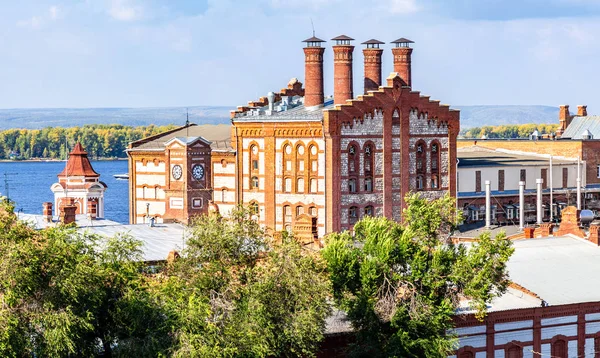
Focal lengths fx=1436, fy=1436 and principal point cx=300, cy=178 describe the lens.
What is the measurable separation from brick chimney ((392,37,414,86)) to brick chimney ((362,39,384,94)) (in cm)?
105

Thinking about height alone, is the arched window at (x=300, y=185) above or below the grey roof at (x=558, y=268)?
above

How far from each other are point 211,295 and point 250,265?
2.79 m

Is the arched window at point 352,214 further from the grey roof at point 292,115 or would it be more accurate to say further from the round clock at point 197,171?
the round clock at point 197,171

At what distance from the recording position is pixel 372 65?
294 feet

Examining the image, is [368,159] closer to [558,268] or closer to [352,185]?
[352,185]

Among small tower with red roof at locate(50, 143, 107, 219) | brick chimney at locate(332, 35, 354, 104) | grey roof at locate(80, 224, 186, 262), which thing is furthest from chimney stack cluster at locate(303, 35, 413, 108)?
grey roof at locate(80, 224, 186, 262)

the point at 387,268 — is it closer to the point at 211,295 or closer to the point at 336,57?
the point at 211,295

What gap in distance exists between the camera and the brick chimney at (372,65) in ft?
292

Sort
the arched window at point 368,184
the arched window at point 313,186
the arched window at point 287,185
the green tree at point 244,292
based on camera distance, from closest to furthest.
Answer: the green tree at point 244,292, the arched window at point 313,186, the arched window at point 368,184, the arched window at point 287,185

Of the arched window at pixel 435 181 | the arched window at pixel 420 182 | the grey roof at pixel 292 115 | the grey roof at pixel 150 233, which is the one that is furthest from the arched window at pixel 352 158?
the grey roof at pixel 150 233

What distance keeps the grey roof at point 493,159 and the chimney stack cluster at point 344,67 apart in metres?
9.21

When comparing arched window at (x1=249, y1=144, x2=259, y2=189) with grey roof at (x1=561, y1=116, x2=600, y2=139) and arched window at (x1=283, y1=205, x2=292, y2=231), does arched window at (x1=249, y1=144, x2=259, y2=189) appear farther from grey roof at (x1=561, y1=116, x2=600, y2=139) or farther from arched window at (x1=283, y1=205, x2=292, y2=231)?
grey roof at (x1=561, y1=116, x2=600, y2=139)

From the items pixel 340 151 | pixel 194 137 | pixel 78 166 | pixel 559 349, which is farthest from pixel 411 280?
pixel 78 166

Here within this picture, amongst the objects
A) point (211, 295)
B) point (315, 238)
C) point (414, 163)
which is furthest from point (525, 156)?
point (211, 295)
